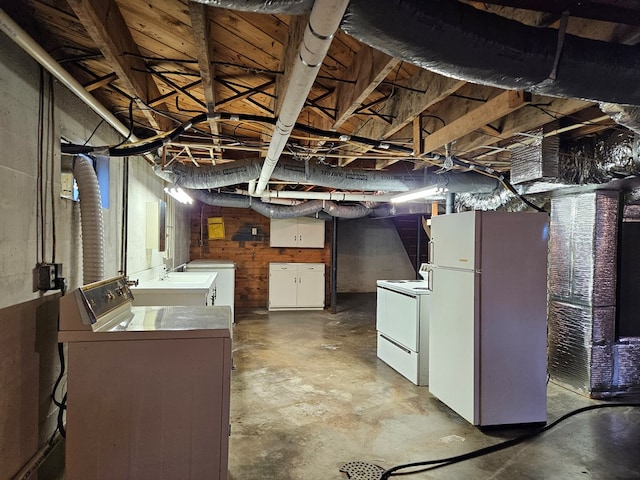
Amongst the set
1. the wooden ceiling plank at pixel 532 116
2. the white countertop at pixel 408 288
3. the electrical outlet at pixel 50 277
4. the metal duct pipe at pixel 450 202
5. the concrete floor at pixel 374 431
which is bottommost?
the concrete floor at pixel 374 431

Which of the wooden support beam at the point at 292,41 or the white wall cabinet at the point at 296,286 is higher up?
the wooden support beam at the point at 292,41

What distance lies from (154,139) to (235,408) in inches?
82.6

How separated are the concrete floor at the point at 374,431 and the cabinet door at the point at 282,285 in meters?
2.95

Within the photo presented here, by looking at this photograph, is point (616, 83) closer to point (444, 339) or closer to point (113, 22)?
point (113, 22)

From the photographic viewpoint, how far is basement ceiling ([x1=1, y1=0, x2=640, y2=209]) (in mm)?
1194

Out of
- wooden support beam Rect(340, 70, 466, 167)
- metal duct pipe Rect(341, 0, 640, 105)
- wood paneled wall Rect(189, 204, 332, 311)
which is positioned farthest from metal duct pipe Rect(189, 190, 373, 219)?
metal duct pipe Rect(341, 0, 640, 105)

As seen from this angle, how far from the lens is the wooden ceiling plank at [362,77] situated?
1846 mm

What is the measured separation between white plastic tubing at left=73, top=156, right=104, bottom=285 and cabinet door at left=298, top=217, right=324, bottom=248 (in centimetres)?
553

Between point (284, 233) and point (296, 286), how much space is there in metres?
1.04

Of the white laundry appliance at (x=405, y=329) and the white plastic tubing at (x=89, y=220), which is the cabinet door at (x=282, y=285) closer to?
the white laundry appliance at (x=405, y=329)

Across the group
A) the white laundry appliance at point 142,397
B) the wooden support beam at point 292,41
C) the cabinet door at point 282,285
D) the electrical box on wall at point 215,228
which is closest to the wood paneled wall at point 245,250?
the electrical box on wall at point 215,228

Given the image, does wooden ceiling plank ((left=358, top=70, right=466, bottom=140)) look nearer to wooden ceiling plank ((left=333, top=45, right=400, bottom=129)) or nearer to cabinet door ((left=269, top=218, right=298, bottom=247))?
wooden ceiling plank ((left=333, top=45, right=400, bottom=129))

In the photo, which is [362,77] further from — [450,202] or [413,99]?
[450,202]

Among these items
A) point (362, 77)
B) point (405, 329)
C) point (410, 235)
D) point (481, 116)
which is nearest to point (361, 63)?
point (362, 77)
